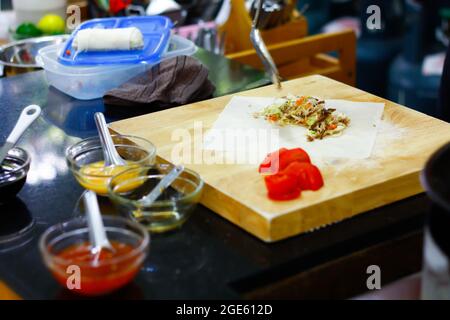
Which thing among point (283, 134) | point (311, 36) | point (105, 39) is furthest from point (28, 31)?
point (283, 134)

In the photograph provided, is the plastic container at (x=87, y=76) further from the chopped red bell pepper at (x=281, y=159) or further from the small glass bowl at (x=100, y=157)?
the chopped red bell pepper at (x=281, y=159)

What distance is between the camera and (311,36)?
3.09m

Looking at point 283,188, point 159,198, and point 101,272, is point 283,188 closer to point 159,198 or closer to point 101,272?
point 159,198

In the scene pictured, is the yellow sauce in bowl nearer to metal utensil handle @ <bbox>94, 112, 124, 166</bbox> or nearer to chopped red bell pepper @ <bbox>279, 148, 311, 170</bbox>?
metal utensil handle @ <bbox>94, 112, 124, 166</bbox>

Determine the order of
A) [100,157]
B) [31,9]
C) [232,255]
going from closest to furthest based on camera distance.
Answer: [232,255] → [100,157] → [31,9]

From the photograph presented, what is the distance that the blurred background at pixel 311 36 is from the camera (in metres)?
A: 2.90

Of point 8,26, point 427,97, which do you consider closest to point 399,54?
point 427,97

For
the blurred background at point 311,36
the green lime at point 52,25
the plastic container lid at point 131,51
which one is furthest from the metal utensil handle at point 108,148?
the green lime at point 52,25

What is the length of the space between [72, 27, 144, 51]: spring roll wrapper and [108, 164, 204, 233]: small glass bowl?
0.71 metres

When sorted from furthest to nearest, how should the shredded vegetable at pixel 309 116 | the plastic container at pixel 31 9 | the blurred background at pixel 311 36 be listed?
the plastic container at pixel 31 9
the blurred background at pixel 311 36
the shredded vegetable at pixel 309 116

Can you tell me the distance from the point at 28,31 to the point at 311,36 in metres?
1.15

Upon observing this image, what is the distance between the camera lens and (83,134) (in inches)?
74.5

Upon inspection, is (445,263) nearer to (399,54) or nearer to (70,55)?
(70,55)

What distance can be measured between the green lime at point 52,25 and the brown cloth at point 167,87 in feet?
3.53
